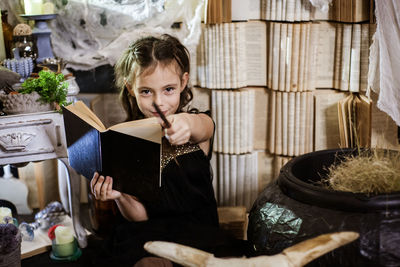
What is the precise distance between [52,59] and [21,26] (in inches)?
7.2

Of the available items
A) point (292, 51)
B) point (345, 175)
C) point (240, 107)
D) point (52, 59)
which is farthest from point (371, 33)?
point (52, 59)

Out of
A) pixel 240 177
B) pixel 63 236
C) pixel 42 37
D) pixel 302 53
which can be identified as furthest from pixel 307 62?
pixel 63 236

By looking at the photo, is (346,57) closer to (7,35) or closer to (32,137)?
(32,137)

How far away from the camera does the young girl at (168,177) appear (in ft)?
6.01

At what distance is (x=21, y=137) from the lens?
6.30ft

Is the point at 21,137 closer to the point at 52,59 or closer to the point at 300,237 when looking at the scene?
the point at 52,59

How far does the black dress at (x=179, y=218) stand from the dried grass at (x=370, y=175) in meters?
0.44

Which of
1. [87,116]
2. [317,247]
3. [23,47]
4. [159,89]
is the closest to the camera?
[317,247]

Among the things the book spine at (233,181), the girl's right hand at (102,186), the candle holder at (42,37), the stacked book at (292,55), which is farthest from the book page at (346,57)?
the candle holder at (42,37)

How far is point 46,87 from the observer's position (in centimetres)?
197

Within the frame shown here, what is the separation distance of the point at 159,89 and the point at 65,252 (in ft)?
2.77

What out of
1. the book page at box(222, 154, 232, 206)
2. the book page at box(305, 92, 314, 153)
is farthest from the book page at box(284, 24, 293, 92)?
the book page at box(222, 154, 232, 206)

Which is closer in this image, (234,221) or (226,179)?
(234,221)

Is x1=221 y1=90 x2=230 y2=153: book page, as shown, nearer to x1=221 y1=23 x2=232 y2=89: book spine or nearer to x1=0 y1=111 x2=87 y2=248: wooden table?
x1=221 y1=23 x2=232 y2=89: book spine
